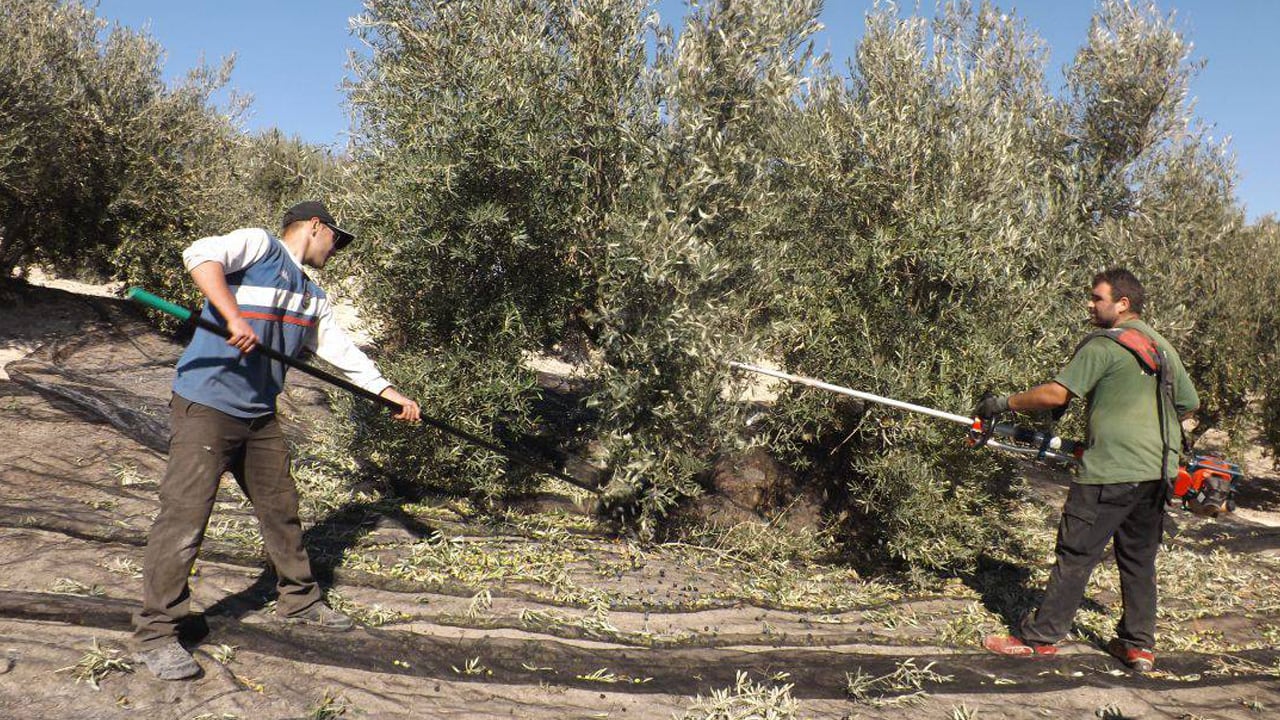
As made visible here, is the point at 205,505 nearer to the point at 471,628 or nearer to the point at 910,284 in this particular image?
the point at 471,628

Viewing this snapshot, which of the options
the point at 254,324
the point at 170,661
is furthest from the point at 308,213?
the point at 170,661

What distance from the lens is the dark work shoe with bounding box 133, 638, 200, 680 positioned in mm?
4207

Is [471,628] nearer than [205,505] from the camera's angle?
No

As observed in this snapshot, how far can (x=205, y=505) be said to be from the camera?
15.4ft

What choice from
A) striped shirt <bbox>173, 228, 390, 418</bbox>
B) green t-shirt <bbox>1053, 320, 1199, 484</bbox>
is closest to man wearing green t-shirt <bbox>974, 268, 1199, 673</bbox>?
green t-shirt <bbox>1053, 320, 1199, 484</bbox>

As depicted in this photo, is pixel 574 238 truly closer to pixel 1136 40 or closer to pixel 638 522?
pixel 638 522

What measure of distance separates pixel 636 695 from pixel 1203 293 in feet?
50.5

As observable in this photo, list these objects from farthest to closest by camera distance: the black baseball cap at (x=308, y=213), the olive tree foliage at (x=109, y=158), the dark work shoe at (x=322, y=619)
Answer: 1. the olive tree foliage at (x=109, y=158)
2. the black baseball cap at (x=308, y=213)
3. the dark work shoe at (x=322, y=619)

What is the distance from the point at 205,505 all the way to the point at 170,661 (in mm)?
873

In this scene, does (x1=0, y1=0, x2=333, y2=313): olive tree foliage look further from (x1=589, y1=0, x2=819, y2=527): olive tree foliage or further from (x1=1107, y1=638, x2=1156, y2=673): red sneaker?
(x1=1107, y1=638, x2=1156, y2=673): red sneaker

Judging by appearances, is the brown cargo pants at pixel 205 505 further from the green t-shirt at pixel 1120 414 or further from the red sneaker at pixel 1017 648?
the green t-shirt at pixel 1120 414

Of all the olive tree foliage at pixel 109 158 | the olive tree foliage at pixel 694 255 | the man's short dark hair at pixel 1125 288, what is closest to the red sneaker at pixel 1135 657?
the man's short dark hair at pixel 1125 288

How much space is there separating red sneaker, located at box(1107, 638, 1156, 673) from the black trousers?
0.06 metres

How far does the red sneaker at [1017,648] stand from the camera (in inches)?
242
